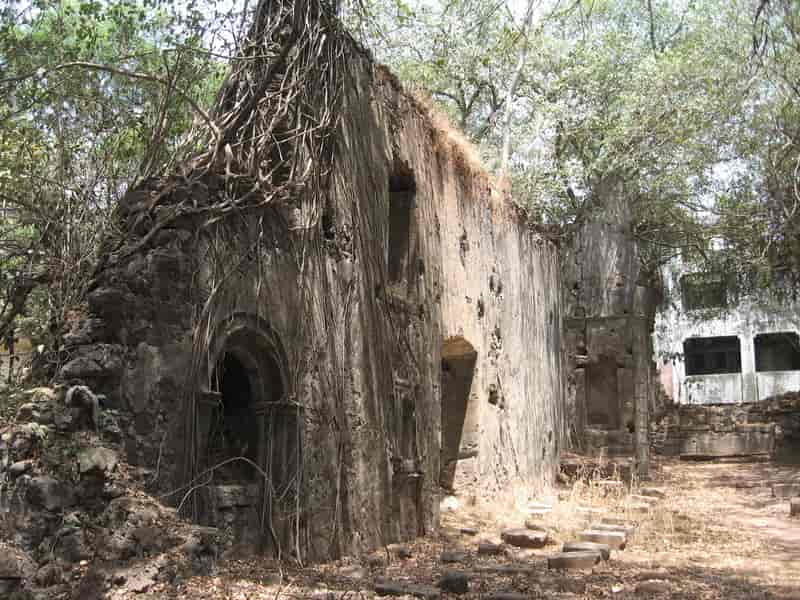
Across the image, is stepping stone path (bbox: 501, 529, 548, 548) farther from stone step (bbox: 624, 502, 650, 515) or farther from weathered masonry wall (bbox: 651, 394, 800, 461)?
weathered masonry wall (bbox: 651, 394, 800, 461)

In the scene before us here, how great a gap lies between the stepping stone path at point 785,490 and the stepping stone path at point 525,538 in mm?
7217

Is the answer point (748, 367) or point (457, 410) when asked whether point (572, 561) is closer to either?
point (457, 410)

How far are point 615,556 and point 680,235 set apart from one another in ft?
46.7

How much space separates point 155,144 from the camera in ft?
25.1

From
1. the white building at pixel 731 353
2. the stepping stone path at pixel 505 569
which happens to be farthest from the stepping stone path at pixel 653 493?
the white building at pixel 731 353

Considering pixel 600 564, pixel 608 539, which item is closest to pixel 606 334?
pixel 608 539

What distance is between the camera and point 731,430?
74.2ft

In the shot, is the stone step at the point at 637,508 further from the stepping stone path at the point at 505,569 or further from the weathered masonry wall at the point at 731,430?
the weathered masonry wall at the point at 731,430

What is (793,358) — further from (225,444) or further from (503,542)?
Result: (225,444)

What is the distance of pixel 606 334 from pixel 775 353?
18697mm

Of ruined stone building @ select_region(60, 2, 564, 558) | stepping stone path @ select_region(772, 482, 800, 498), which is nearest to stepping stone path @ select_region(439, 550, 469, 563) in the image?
ruined stone building @ select_region(60, 2, 564, 558)

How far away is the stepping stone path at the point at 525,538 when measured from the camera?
28.0 ft

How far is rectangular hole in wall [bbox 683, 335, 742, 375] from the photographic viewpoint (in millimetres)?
33031

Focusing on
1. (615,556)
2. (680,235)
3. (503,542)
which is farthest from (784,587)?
(680,235)
